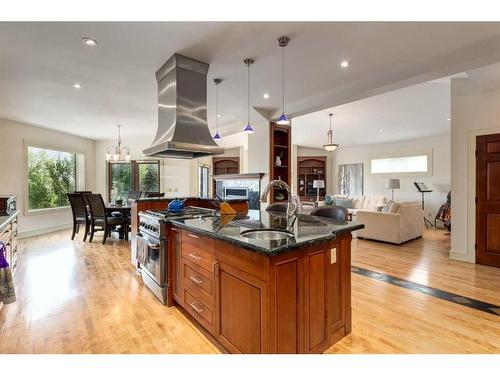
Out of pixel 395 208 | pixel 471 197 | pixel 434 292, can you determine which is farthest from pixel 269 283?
pixel 395 208

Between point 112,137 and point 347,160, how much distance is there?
318 inches

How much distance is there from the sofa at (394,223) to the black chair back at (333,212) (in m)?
2.75

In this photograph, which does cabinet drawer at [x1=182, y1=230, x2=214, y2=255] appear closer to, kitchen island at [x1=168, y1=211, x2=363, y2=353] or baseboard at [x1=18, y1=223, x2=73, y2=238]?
kitchen island at [x1=168, y1=211, x2=363, y2=353]

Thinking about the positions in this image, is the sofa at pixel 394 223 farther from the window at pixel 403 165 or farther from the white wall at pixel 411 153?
the window at pixel 403 165

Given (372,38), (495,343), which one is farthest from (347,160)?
(495,343)

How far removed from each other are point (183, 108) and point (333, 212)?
2.05 m

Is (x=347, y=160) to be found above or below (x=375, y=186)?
above

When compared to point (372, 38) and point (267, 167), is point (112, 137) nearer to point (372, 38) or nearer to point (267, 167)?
point (267, 167)

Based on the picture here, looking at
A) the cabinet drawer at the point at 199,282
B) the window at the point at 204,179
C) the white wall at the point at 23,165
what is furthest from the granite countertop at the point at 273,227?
the window at the point at 204,179

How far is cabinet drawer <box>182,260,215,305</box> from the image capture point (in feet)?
6.65

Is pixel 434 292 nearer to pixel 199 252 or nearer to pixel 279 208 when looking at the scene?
pixel 279 208

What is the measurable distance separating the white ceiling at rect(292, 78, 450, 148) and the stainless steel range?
4.19 meters
